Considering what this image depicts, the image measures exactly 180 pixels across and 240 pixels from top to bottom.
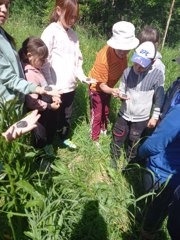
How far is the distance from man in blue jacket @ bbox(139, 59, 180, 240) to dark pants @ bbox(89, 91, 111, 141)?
1251mm

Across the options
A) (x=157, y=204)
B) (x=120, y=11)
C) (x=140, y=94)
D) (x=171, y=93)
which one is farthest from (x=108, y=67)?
(x=120, y=11)

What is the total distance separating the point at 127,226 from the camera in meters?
2.45

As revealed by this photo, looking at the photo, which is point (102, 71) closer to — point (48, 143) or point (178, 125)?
point (48, 143)

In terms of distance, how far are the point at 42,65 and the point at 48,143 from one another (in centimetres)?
88

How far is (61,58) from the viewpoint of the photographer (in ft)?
9.26

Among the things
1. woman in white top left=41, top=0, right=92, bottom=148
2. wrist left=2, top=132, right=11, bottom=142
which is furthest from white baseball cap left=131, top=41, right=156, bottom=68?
wrist left=2, top=132, right=11, bottom=142

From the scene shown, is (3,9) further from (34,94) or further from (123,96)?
(123,96)

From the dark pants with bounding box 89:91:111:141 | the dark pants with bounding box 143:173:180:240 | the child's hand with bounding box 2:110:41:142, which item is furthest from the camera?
the dark pants with bounding box 89:91:111:141

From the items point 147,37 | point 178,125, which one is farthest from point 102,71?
point 178,125

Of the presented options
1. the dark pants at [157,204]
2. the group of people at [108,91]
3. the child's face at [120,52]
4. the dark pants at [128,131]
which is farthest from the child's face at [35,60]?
the dark pants at [157,204]

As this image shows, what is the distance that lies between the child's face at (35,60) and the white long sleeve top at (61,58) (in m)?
0.18

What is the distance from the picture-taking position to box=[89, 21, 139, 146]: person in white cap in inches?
114

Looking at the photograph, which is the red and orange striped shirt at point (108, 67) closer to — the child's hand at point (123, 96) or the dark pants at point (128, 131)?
the child's hand at point (123, 96)

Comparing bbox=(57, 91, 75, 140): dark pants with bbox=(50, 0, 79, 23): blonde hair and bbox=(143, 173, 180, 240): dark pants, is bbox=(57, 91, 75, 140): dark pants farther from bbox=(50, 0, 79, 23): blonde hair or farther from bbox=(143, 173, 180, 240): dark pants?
bbox=(143, 173, 180, 240): dark pants
